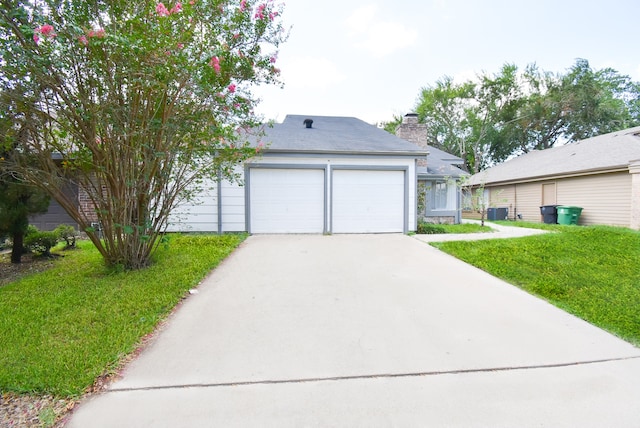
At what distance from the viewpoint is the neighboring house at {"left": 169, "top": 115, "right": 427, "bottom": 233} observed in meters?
9.27

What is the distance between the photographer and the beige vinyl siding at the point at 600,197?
11.6 meters

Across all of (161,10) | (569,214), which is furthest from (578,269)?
(569,214)

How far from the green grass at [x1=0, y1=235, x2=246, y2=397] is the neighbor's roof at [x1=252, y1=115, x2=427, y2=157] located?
446 cm

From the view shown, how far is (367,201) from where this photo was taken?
9742 mm

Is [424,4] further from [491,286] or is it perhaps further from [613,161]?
[491,286]

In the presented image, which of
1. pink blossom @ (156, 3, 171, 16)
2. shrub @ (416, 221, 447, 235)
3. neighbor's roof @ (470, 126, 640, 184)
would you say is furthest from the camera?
neighbor's roof @ (470, 126, 640, 184)

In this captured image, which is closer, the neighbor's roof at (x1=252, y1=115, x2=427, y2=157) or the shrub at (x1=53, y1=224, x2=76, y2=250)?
the shrub at (x1=53, y1=224, x2=76, y2=250)

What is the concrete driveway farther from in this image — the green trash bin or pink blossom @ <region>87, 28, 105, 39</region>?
the green trash bin

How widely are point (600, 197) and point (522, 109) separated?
17.0 meters

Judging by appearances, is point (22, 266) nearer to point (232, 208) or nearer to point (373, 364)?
point (232, 208)

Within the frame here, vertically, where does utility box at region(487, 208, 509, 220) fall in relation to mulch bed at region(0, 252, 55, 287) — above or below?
above

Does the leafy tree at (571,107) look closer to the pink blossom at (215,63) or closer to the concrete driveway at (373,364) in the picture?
the concrete driveway at (373,364)

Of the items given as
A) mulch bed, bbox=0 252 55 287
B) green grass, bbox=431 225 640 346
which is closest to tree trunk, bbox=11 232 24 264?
mulch bed, bbox=0 252 55 287

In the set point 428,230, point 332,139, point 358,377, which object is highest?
point 332,139
